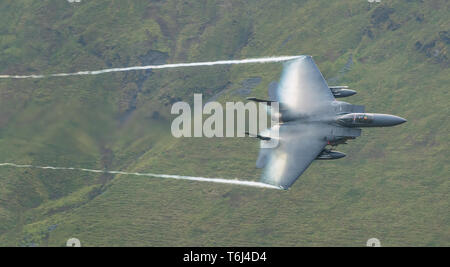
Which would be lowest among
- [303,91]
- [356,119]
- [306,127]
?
[306,127]

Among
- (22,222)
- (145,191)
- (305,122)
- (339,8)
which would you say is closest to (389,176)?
(145,191)

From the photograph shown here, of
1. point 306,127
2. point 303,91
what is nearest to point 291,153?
point 306,127

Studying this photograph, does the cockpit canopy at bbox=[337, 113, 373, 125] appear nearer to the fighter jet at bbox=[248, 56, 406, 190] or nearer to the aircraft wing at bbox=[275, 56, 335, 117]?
the fighter jet at bbox=[248, 56, 406, 190]

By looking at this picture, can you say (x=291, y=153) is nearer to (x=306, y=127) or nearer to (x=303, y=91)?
(x=306, y=127)

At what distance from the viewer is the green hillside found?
139625 mm

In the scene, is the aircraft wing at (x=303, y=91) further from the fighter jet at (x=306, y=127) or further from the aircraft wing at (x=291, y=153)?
the aircraft wing at (x=291, y=153)

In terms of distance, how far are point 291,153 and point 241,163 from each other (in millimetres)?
79713

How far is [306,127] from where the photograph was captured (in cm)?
6762

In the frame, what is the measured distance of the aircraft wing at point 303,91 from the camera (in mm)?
68000

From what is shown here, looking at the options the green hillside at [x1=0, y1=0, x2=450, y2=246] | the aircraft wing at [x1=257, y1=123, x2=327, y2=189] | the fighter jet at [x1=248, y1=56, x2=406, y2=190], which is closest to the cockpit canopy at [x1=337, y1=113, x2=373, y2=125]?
the fighter jet at [x1=248, y1=56, x2=406, y2=190]

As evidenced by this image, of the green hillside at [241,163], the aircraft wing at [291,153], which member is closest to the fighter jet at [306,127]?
the aircraft wing at [291,153]

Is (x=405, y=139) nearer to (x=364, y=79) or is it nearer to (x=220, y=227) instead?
(x=364, y=79)

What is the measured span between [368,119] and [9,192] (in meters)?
107

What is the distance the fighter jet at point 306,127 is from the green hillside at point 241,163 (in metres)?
45.0
